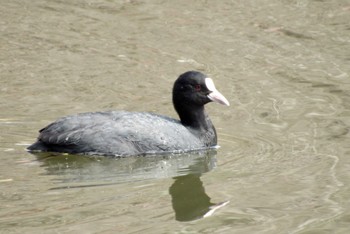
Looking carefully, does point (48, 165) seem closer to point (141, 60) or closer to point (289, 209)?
point (289, 209)

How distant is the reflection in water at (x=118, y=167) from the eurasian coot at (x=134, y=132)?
0.27ft

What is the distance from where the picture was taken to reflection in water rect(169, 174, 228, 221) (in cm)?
675

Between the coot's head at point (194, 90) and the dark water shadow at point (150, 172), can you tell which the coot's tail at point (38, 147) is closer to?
the dark water shadow at point (150, 172)

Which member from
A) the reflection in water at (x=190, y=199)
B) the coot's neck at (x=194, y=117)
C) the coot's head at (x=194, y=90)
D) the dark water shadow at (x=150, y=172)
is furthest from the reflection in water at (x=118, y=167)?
the coot's head at (x=194, y=90)

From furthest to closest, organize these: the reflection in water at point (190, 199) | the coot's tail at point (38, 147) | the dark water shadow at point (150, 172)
Answer: the coot's tail at point (38, 147) < the dark water shadow at point (150, 172) < the reflection in water at point (190, 199)

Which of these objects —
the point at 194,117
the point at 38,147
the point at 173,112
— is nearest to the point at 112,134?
the point at 38,147

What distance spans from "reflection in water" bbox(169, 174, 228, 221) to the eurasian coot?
2.51 feet

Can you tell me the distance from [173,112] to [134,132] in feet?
4.30

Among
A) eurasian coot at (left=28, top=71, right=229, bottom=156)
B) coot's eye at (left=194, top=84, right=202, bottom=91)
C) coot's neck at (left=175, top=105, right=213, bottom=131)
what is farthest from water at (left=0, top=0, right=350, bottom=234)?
coot's eye at (left=194, top=84, right=202, bottom=91)

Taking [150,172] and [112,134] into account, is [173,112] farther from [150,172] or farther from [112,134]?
[150,172]

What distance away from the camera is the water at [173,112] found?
6621mm

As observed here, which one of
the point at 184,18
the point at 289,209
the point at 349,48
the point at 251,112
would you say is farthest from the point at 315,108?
the point at 184,18

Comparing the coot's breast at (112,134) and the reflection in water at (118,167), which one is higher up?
the coot's breast at (112,134)

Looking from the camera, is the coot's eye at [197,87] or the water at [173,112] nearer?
the water at [173,112]
